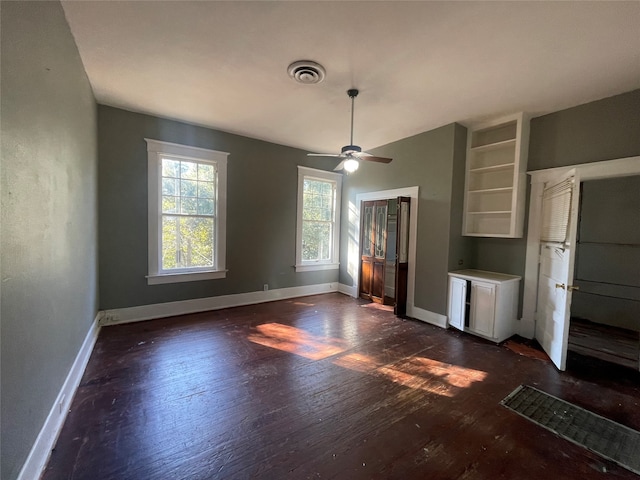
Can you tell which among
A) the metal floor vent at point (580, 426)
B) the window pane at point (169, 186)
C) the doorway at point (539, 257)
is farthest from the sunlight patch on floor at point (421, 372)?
the window pane at point (169, 186)

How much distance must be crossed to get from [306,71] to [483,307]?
356cm

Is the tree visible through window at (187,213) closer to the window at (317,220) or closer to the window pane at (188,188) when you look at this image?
the window pane at (188,188)

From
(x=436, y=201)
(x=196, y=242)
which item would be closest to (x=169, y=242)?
(x=196, y=242)

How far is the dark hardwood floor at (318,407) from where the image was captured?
167cm

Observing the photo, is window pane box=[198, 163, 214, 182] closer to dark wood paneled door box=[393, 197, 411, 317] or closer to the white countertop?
dark wood paneled door box=[393, 197, 411, 317]

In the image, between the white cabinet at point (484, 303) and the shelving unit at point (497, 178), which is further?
the shelving unit at point (497, 178)

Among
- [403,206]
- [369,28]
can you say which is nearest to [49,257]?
[369,28]

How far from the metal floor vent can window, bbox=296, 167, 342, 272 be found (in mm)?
3908

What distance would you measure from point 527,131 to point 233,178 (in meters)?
4.36

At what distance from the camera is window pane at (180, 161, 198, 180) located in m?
4.29

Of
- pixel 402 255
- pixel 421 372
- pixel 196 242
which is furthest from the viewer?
pixel 402 255

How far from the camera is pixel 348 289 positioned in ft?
19.2

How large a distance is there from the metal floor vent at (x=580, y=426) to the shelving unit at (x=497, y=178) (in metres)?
2.12

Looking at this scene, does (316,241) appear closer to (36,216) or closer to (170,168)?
(170,168)
